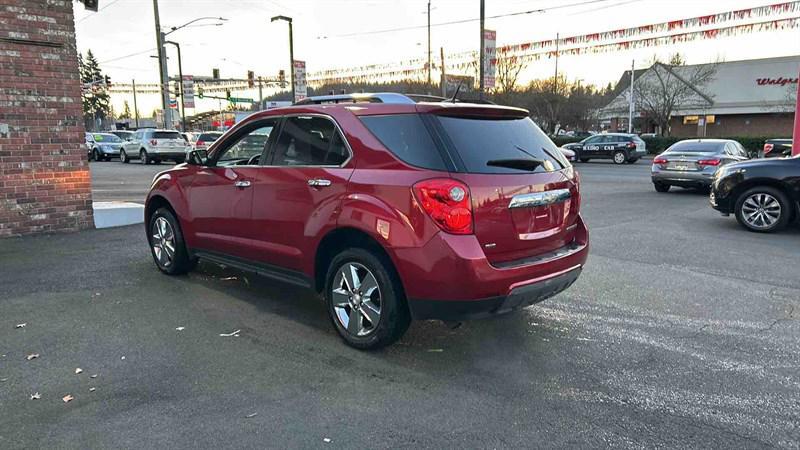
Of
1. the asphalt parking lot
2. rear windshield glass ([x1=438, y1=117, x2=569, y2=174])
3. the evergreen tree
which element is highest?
the evergreen tree

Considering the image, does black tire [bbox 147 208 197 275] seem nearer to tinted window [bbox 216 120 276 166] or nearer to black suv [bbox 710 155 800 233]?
tinted window [bbox 216 120 276 166]

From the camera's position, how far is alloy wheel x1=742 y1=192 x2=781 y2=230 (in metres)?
8.70

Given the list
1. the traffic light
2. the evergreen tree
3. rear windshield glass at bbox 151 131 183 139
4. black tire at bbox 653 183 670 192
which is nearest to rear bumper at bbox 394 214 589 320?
the traffic light

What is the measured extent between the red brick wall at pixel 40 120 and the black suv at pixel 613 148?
83.9 ft

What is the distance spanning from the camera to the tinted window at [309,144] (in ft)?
13.9

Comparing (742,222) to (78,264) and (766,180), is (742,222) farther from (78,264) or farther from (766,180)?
(78,264)

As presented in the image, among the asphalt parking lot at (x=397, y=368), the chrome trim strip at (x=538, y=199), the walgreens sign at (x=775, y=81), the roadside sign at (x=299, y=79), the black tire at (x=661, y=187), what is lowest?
the asphalt parking lot at (x=397, y=368)

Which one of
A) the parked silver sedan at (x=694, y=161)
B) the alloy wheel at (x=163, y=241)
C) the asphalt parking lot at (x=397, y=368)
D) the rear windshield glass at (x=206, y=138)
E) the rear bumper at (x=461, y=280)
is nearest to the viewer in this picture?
the asphalt parking lot at (x=397, y=368)

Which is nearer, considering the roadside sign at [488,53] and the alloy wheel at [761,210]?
the alloy wheel at [761,210]

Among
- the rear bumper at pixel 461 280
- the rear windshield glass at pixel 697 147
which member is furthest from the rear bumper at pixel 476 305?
the rear windshield glass at pixel 697 147

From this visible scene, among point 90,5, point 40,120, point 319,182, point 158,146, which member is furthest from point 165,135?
point 319,182

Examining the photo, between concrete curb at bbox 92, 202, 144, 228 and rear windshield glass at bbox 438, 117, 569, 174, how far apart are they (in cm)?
737

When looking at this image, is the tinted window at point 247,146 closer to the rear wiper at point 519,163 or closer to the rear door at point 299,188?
the rear door at point 299,188

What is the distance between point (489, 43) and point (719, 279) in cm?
1690
